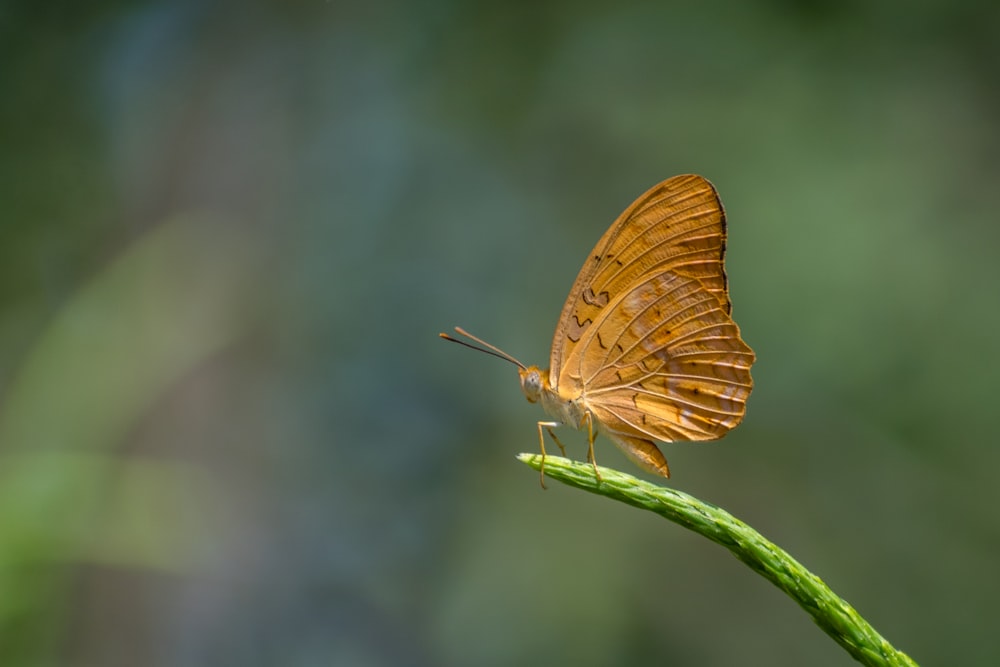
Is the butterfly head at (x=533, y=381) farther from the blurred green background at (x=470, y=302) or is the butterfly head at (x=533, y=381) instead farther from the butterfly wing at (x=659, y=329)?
the blurred green background at (x=470, y=302)

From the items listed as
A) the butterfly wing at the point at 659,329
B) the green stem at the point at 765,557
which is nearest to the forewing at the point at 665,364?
the butterfly wing at the point at 659,329

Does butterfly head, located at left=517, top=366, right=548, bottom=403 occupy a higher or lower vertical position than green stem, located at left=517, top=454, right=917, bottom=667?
higher

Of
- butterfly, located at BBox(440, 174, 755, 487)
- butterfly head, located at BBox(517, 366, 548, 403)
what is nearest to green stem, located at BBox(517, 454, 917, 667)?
butterfly, located at BBox(440, 174, 755, 487)

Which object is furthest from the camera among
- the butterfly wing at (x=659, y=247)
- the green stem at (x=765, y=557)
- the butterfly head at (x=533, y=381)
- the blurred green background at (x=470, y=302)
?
the blurred green background at (x=470, y=302)

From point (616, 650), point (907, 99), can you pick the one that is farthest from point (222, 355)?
point (907, 99)

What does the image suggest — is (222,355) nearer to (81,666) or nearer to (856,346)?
(81,666)

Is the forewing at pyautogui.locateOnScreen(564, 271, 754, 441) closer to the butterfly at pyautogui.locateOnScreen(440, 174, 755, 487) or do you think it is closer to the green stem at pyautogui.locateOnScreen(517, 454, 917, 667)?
the butterfly at pyautogui.locateOnScreen(440, 174, 755, 487)

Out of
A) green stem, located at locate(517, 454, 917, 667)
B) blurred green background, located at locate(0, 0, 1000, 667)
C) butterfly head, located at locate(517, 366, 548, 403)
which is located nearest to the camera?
green stem, located at locate(517, 454, 917, 667)

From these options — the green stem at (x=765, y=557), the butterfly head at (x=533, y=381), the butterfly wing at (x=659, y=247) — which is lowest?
the green stem at (x=765, y=557)
